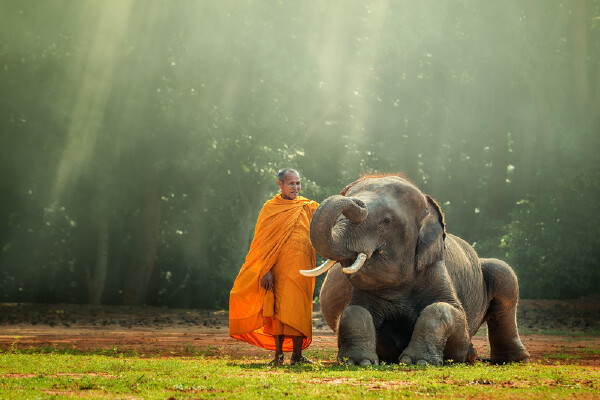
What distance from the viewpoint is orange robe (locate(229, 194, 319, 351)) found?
9.34m

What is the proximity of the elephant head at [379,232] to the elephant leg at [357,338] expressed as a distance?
0.46 metres

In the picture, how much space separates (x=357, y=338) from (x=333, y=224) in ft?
4.26

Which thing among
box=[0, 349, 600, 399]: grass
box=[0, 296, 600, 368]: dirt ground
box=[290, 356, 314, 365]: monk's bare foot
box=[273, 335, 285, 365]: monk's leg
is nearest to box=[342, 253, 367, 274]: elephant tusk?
box=[0, 349, 600, 399]: grass

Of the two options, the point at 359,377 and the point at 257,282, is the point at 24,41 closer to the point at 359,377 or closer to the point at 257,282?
the point at 257,282

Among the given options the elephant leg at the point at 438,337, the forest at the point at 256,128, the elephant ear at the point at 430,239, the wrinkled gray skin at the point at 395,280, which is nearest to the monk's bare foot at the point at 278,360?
the wrinkled gray skin at the point at 395,280

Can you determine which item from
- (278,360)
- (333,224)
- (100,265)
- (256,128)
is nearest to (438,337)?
(333,224)

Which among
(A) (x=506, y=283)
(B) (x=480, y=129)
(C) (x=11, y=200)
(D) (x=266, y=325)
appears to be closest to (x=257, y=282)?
(D) (x=266, y=325)

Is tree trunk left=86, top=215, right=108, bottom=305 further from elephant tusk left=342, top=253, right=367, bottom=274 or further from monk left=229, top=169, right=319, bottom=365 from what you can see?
elephant tusk left=342, top=253, right=367, bottom=274

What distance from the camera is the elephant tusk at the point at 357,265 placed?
8375mm

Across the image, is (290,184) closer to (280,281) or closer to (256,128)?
(280,281)

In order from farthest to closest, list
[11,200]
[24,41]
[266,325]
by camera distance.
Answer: [11,200] < [24,41] < [266,325]

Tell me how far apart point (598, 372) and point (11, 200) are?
20.2 metres

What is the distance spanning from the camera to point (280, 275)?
373 inches

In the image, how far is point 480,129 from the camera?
27.8m
